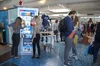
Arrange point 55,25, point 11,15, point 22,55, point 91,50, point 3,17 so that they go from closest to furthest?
point 91,50 < point 22,55 < point 11,15 < point 3,17 < point 55,25

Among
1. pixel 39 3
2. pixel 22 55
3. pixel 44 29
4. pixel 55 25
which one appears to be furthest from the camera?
pixel 55 25

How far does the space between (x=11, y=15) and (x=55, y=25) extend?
4432 mm

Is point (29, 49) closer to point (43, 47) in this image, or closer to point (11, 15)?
point (43, 47)

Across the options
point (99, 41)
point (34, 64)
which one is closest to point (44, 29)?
point (34, 64)

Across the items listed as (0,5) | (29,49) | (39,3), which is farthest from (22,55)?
(0,5)

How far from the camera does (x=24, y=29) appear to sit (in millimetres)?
6211

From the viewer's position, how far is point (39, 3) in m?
9.59

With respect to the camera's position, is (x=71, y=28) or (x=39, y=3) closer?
(x=71, y=28)

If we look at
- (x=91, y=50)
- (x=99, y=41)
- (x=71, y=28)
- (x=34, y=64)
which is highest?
(x=71, y=28)

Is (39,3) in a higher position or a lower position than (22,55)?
higher

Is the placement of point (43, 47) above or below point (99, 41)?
below

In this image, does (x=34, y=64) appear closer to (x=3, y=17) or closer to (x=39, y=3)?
(x=3, y=17)

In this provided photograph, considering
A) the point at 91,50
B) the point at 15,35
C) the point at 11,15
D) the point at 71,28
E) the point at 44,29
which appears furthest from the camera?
the point at 44,29

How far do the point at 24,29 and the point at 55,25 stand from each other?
4.76 metres
